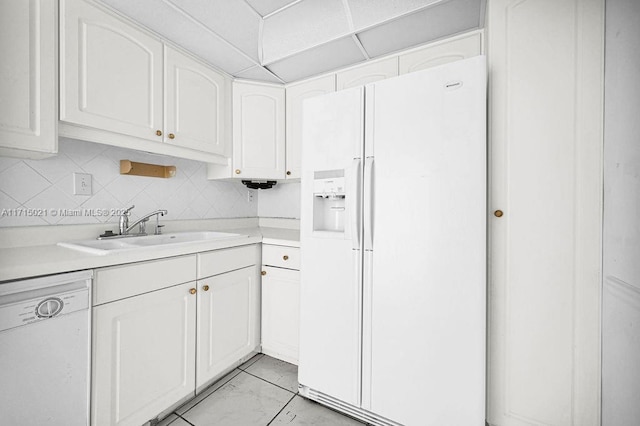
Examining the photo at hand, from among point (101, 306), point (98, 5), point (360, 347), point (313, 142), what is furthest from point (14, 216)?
point (360, 347)

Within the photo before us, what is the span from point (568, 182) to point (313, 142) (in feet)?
3.94

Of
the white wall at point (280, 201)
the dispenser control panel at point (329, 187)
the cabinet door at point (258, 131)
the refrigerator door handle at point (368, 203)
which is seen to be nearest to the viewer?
the refrigerator door handle at point (368, 203)

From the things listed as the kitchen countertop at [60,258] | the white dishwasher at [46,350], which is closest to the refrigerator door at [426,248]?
the kitchen countertop at [60,258]

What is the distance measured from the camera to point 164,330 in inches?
52.6

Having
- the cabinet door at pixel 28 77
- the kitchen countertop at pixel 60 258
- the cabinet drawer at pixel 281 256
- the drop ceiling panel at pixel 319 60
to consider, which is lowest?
the cabinet drawer at pixel 281 256

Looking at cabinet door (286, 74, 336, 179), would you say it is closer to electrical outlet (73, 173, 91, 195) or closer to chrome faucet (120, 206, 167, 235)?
chrome faucet (120, 206, 167, 235)

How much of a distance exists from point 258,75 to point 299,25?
2.02 feet

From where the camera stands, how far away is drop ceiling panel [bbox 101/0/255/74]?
4.58ft

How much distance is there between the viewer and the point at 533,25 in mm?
1141

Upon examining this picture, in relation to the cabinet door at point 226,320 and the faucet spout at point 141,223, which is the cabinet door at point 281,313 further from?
the faucet spout at point 141,223

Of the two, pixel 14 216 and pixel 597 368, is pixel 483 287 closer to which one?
pixel 597 368

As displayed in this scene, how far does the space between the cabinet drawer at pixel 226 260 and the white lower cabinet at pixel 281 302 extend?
107mm

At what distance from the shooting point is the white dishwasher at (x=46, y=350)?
0.87m

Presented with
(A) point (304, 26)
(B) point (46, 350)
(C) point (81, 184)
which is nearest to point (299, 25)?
(A) point (304, 26)
